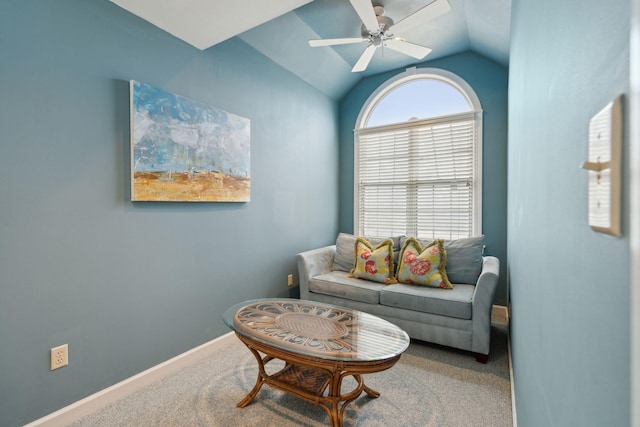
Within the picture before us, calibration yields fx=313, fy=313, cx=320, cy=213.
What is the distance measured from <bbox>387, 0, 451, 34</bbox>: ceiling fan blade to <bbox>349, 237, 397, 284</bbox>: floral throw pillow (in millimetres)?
2015

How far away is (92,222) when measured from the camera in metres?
1.96

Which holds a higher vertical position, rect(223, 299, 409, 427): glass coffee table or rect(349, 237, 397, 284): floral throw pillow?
rect(349, 237, 397, 284): floral throw pillow

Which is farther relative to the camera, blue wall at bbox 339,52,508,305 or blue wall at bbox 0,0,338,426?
blue wall at bbox 339,52,508,305

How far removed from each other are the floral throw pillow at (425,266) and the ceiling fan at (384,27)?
6.06 feet

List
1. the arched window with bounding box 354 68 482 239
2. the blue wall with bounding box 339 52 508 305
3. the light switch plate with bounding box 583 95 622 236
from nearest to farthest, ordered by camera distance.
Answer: the light switch plate with bounding box 583 95 622 236
the blue wall with bounding box 339 52 508 305
the arched window with bounding box 354 68 482 239

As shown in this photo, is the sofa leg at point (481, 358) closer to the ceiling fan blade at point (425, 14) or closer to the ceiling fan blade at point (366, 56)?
the ceiling fan blade at point (425, 14)

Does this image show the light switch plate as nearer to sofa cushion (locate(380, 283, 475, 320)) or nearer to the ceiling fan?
the ceiling fan

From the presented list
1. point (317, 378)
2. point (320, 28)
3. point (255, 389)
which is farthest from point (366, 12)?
point (255, 389)

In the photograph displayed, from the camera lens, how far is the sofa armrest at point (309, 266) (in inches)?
132

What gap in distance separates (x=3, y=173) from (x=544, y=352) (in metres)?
2.39

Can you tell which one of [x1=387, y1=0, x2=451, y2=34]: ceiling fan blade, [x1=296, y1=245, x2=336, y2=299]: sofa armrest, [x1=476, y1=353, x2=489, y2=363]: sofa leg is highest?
[x1=387, y1=0, x2=451, y2=34]: ceiling fan blade

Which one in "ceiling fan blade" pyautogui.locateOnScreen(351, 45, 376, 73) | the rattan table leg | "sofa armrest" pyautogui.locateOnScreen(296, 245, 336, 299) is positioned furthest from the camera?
"sofa armrest" pyautogui.locateOnScreen(296, 245, 336, 299)

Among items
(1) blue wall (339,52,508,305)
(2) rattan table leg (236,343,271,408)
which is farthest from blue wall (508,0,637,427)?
(1) blue wall (339,52,508,305)

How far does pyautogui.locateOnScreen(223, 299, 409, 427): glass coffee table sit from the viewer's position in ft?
5.24
